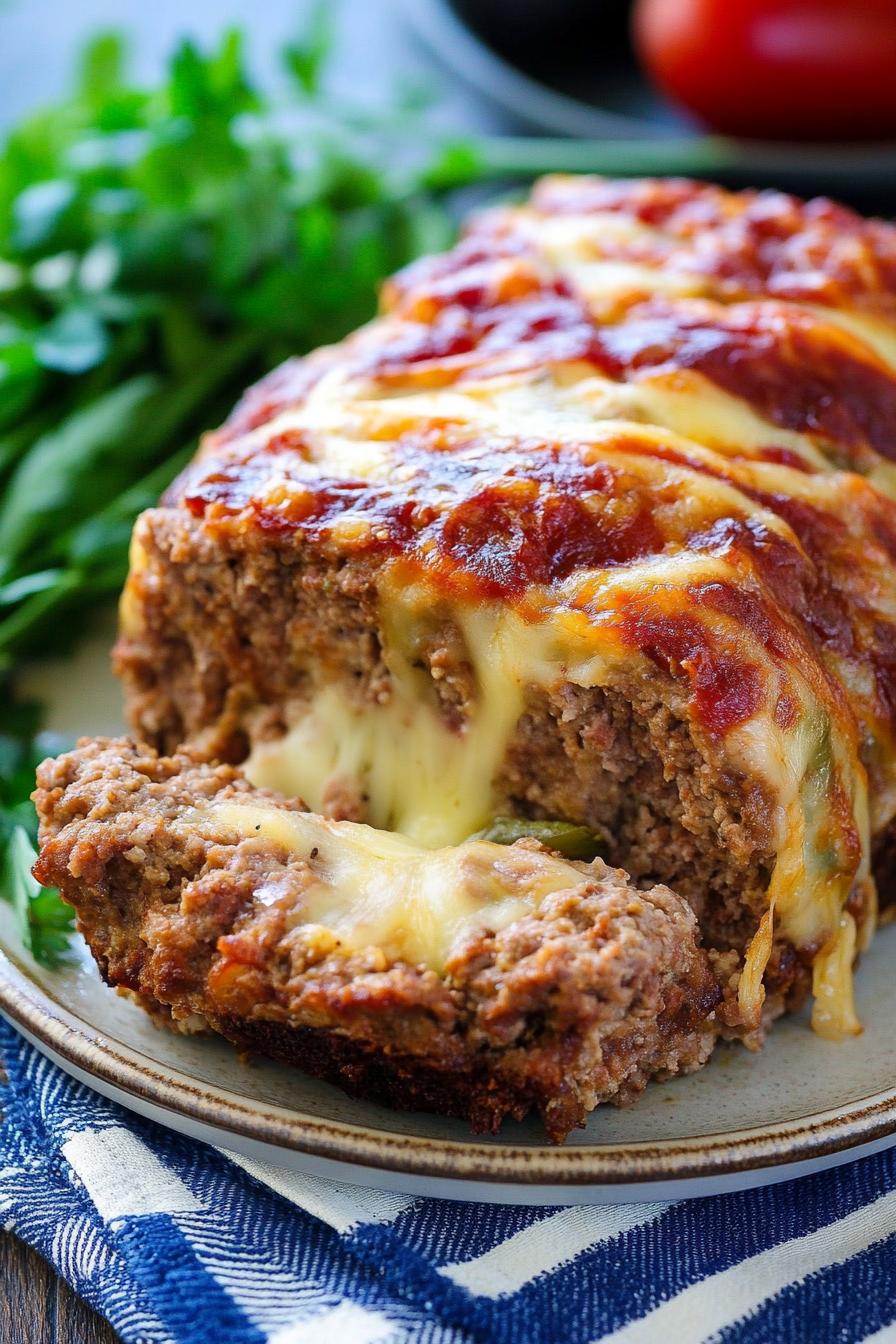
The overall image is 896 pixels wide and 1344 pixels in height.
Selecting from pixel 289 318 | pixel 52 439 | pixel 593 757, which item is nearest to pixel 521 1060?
pixel 593 757

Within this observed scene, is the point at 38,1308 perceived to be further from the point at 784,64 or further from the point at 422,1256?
the point at 784,64

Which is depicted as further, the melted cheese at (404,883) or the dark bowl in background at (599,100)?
the dark bowl in background at (599,100)

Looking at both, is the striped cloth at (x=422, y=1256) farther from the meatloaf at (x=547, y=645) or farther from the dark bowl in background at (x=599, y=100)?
the dark bowl in background at (x=599, y=100)

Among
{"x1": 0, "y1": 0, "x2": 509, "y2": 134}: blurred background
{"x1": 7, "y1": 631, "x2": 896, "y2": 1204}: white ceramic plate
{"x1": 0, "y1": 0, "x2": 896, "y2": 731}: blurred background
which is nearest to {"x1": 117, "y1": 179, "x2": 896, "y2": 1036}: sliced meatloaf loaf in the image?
{"x1": 7, "y1": 631, "x2": 896, "y2": 1204}: white ceramic plate

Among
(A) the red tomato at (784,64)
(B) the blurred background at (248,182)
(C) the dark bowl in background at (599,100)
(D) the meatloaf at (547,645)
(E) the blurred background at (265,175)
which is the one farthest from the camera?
(A) the red tomato at (784,64)

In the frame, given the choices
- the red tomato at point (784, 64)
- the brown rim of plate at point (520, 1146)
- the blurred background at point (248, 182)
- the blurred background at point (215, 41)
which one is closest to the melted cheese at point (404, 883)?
the brown rim of plate at point (520, 1146)

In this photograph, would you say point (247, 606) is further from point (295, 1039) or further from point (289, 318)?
point (289, 318)

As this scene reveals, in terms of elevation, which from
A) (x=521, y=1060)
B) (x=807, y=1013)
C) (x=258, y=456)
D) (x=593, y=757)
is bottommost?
(x=807, y=1013)
